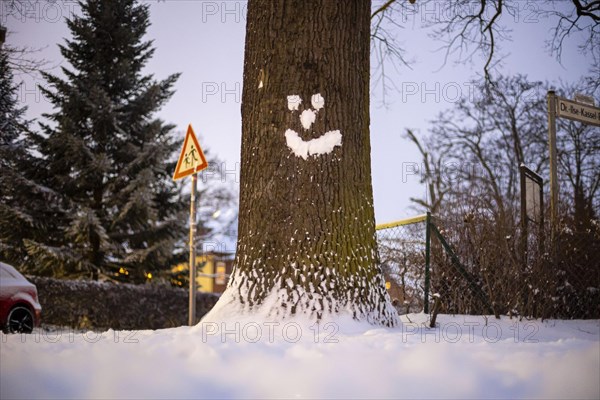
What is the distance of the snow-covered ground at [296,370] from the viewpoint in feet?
8.30

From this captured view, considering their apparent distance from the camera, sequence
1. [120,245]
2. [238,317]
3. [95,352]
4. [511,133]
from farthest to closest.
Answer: [511,133]
[120,245]
[238,317]
[95,352]

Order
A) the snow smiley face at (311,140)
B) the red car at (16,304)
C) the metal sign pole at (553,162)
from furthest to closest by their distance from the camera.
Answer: the red car at (16,304)
the metal sign pole at (553,162)
the snow smiley face at (311,140)

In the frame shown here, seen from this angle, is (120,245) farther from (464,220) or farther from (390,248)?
(464,220)

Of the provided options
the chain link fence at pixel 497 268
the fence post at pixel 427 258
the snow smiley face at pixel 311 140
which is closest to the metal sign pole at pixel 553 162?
the chain link fence at pixel 497 268

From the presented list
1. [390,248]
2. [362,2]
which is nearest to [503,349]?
[362,2]

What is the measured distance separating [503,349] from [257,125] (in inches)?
94.7

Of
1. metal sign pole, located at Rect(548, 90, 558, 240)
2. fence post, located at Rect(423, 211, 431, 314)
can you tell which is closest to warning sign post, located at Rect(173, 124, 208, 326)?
fence post, located at Rect(423, 211, 431, 314)

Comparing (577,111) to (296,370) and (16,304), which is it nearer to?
(296,370)

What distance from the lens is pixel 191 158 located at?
682 cm

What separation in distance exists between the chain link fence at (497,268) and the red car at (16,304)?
5.71 meters

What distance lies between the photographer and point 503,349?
9.82 ft

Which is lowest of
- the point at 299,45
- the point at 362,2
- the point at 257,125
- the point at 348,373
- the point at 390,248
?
the point at 348,373

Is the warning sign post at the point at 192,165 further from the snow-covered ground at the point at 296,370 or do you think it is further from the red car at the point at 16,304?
the snow-covered ground at the point at 296,370

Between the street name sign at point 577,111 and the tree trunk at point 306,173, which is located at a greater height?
the street name sign at point 577,111
